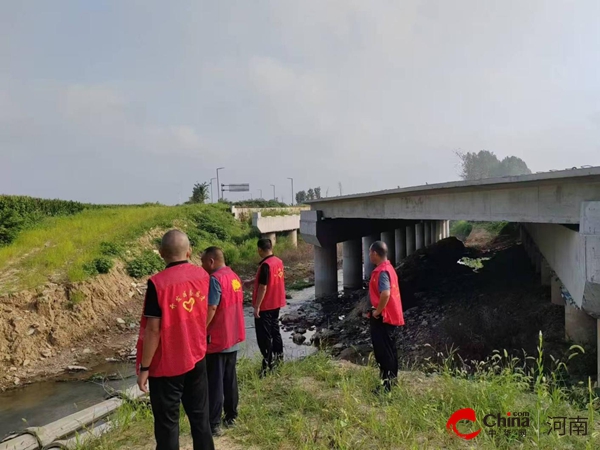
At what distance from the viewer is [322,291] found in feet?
62.8

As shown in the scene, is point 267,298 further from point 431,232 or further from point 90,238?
point 431,232

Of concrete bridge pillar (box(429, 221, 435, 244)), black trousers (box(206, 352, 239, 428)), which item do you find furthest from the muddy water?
concrete bridge pillar (box(429, 221, 435, 244))

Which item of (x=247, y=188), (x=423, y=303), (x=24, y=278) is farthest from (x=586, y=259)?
(x=247, y=188)

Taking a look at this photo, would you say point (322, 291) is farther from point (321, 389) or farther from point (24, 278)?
point (321, 389)

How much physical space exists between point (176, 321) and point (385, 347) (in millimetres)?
2594

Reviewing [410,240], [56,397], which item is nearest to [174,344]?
[56,397]

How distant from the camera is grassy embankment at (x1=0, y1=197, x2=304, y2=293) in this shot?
15.2 m

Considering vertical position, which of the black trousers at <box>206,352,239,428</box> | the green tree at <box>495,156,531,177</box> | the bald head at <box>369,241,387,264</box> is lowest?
the black trousers at <box>206,352,239,428</box>

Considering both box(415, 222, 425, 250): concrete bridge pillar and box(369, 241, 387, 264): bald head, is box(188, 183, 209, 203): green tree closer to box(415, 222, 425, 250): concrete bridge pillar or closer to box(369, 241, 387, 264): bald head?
box(415, 222, 425, 250): concrete bridge pillar

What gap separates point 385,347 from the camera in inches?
191

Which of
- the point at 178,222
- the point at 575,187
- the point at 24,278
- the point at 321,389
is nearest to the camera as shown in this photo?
the point at 321,389

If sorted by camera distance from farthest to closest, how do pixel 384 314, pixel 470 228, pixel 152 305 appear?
1. pixel 470 228
2. pixel 384 314
3. pixel 152 305

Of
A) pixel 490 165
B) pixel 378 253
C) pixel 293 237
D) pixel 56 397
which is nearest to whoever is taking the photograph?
pixel 378 253

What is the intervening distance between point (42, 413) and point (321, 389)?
260 inches
